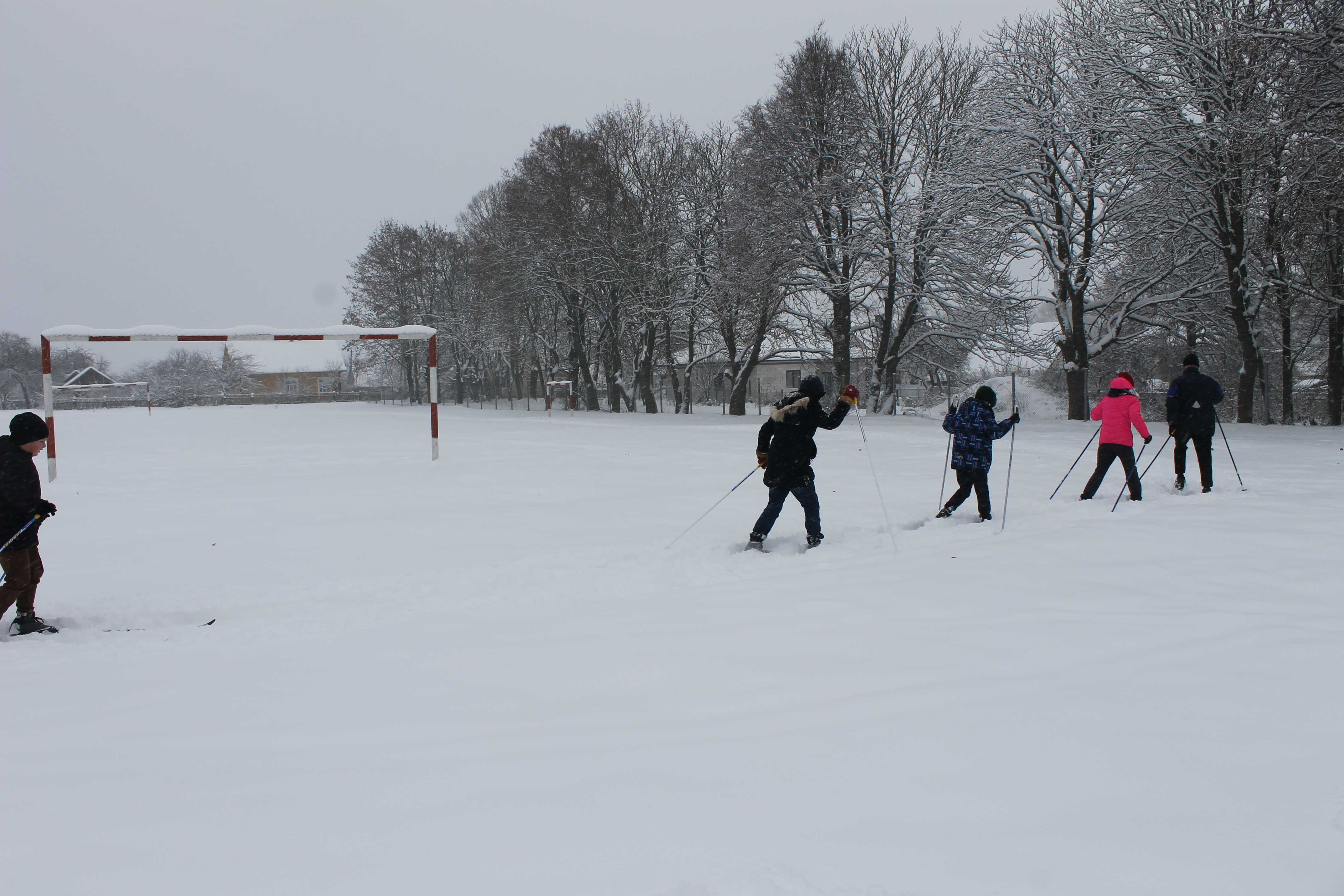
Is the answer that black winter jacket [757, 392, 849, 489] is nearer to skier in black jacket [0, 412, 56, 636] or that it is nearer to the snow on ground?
the snow on ground

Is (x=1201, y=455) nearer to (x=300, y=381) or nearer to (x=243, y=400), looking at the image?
(x=243, y=400)

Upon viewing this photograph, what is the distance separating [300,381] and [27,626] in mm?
95615

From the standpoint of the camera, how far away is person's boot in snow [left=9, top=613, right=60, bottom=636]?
18.7 feet

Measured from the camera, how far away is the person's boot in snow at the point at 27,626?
5.70 m

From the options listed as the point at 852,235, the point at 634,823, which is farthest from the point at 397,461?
the point at 852,235

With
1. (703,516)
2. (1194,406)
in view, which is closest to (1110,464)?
(1194,406)

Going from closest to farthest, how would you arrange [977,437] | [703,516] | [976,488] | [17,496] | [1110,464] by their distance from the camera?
[17,496] → [977,437] → [976,488] → [703,516] → [1110,464]

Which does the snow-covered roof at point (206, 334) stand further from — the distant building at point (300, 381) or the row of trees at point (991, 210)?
the distant building at point (300, 381)

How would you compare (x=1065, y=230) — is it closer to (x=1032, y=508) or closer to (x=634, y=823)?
(x=1032, y=508)

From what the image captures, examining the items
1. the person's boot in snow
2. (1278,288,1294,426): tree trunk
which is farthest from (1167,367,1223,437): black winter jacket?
(1278,288,1294,426): tree trunk

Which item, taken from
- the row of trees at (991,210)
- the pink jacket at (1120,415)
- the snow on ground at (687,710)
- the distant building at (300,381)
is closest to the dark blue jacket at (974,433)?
the snow on ground at (687,710)

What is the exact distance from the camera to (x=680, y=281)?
33.3 m

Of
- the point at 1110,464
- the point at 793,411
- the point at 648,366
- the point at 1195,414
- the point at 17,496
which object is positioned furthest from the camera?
the point at 648,366

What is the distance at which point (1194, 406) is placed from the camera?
10656 mm
